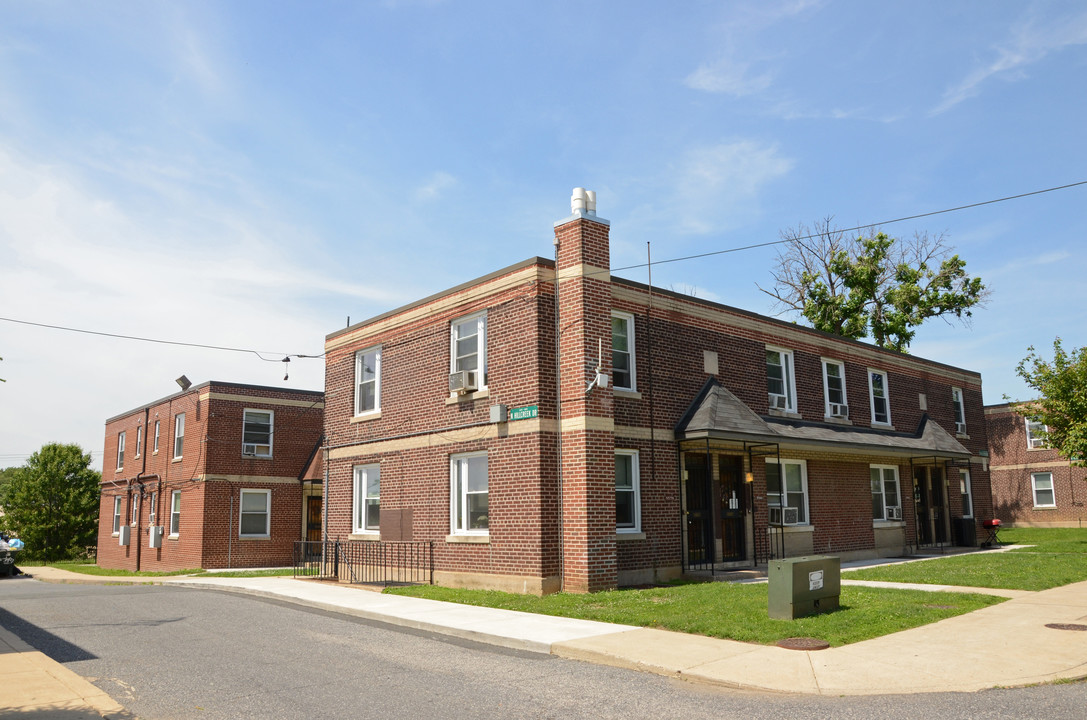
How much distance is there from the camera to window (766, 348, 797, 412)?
69.7ft

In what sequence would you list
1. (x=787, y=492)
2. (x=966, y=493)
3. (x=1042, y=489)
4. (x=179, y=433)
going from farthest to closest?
(x=1042, y=489) → (x=179, y=433) → (x=966, y=493) → (x=787, y=492)

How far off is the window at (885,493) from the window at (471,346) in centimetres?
1230

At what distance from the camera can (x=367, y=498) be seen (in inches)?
833

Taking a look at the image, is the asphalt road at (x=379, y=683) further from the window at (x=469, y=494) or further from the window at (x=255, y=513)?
the window at (x=255, y=513)

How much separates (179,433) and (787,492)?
2237 centimetres

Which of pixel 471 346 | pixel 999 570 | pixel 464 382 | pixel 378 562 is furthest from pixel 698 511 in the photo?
pixel 378 562

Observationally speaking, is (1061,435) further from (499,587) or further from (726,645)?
(726,645)

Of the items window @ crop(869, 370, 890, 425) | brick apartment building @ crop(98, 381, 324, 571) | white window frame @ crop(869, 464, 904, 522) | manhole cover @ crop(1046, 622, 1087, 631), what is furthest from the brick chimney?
brick apartment building @ crop(98, 381, 324, 571)

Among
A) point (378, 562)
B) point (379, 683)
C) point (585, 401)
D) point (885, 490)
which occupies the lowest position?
point (379, 683)

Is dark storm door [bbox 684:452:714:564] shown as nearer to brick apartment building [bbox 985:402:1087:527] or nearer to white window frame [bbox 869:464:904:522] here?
white window frame [bbox 869:464:904:522]

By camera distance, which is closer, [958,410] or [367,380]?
[367,380]

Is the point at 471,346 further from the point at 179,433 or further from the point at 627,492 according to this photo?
the point at 179,433

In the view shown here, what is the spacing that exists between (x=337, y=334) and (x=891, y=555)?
1663 cm

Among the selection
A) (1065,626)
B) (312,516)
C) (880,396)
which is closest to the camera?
(1065,626)
